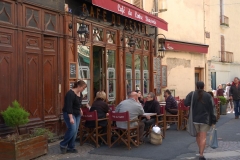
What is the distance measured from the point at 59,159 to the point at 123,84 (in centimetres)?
576

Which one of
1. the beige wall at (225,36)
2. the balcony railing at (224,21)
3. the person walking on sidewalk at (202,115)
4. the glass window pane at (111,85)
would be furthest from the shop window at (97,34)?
the balcony railing at (224,21)

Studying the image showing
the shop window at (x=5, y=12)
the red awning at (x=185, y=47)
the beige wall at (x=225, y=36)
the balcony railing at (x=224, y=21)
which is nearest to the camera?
the shop window at (x=5, y=12)

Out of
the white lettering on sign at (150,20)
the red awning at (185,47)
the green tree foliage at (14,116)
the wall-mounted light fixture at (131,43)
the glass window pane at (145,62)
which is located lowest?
the green tree foliage at (14,116)

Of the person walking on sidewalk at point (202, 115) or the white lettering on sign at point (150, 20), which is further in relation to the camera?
the white lettering on sign at point (150, 20)

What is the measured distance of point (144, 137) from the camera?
968 centimetres

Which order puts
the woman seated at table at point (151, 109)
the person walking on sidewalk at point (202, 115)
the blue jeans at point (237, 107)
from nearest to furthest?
the person walking on sidewalk at point (202, 115) < the woman seated at table at point (151, 109) < the blue jeans at point (237, 107)

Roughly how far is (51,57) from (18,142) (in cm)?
304

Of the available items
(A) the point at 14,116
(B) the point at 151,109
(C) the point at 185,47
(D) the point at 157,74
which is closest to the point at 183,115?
(B) the point at 151,109

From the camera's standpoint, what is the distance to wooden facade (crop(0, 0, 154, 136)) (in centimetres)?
805

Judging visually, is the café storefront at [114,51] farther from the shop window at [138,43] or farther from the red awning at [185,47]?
the red awning at [185,47]

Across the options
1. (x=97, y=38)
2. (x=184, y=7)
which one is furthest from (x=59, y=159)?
(x=184, y=7)

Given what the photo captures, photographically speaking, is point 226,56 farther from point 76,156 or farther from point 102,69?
point 76,156

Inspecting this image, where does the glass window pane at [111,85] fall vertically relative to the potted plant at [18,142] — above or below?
above

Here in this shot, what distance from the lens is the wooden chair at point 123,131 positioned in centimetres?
818
